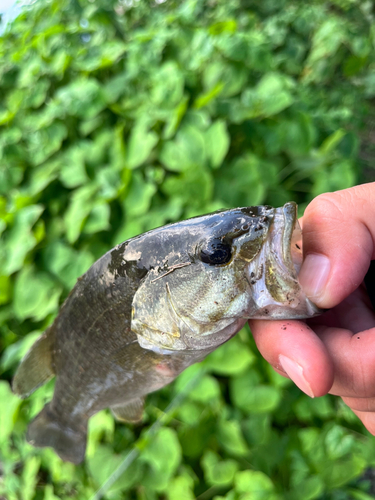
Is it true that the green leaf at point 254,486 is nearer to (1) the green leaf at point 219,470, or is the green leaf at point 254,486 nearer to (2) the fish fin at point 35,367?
(1) the green leaf at point 219,470

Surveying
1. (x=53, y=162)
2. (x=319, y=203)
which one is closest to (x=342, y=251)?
(x=319, y=203)

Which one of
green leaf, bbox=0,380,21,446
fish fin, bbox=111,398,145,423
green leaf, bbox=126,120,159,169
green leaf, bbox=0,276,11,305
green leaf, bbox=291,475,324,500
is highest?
green leaf, bbox=126,120,159,169

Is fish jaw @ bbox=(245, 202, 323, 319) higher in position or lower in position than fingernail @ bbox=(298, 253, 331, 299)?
higher

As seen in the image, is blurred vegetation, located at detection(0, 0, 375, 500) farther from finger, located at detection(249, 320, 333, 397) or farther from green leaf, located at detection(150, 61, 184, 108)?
finger, located at detection(249, 320, 333, 397)

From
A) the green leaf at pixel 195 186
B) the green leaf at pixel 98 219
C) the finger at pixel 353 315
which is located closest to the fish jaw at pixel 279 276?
the finger at pixel 353 315

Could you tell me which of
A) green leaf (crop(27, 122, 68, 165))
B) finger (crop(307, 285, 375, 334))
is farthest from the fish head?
green leaf (crop(27, 122, 68, 165))

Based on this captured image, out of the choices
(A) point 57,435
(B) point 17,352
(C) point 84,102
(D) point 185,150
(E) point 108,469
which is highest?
(C) point 84,102

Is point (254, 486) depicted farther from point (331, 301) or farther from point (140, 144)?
point (140, 144)

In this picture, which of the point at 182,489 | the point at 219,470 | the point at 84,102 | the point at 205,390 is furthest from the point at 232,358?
the point at 84,102
